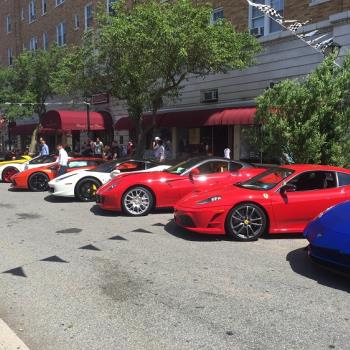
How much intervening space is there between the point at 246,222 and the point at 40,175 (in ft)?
29.5

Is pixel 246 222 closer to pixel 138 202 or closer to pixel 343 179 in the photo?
pixel 343 179

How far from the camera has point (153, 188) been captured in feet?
31.3

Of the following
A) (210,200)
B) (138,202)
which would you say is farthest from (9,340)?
(138,202)

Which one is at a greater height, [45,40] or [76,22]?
[76,22]

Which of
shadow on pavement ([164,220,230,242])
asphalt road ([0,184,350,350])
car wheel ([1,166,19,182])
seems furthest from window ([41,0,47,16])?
shadow on pavement ([164,220,230,242])

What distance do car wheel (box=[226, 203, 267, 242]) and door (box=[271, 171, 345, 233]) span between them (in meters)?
0.27

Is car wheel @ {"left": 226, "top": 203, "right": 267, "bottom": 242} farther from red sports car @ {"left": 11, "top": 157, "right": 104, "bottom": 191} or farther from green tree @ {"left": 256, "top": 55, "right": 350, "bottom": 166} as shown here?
red sports car @ {"left": 11, "top": 157, "right": 104, "bottom": 191}

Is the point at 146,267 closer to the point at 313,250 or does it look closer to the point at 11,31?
the point at 313,250

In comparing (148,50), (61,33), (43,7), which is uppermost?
(43,7)

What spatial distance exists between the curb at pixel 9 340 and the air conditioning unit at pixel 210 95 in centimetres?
1808

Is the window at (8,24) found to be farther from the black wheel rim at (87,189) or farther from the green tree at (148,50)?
the black wheel rim at (87,189)

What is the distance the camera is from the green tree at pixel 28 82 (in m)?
26.8

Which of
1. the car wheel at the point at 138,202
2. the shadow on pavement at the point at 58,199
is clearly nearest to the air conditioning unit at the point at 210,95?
the shadow on pavement at the point at 58,199

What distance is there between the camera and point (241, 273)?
5.55 m
